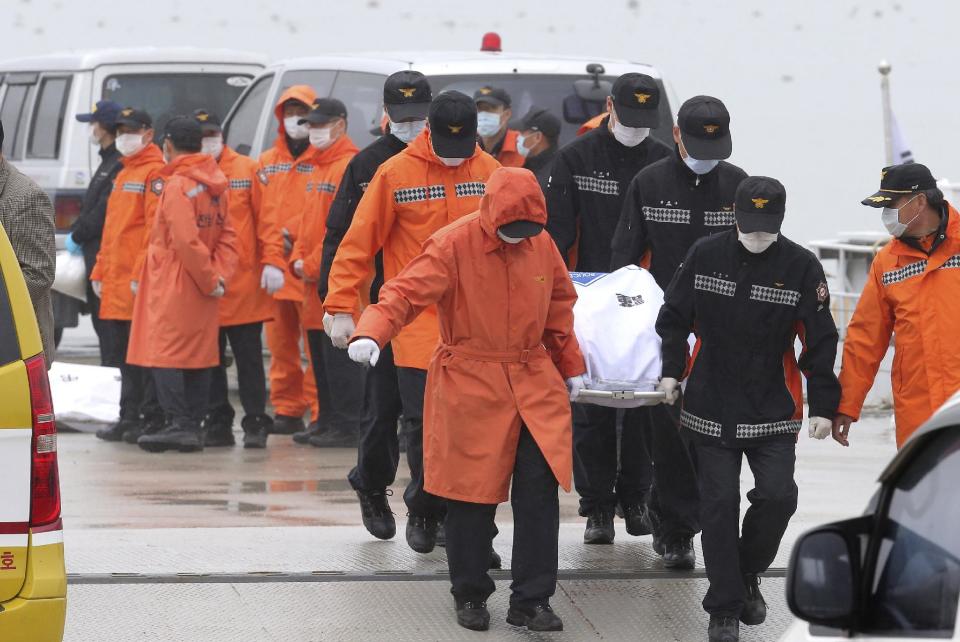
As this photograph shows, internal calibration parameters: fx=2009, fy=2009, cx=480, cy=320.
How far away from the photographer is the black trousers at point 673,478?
6824 mm

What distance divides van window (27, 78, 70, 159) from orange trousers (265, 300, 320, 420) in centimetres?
321

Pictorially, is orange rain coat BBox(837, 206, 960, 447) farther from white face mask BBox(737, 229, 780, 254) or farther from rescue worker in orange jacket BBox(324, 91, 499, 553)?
rescue worker in orange jacket BBox(324, 91, 499, 553)

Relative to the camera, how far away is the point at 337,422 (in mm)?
10422

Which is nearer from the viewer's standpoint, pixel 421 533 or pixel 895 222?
pixel 895 222

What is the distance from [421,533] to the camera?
7.11 metres

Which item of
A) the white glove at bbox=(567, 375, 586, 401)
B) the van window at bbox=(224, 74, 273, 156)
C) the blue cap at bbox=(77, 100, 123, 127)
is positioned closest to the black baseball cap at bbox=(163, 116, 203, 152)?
the blue cap at bbox=(77, 100, 123, 127)

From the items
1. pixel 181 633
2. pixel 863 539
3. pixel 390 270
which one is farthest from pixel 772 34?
pixel 863 539

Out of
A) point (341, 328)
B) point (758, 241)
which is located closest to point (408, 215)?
point (341, 328)

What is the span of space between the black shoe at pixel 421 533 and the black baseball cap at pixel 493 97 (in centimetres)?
361

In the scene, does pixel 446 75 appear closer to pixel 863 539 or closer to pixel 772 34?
pixel 772 34

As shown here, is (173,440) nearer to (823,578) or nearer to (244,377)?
(244,377)

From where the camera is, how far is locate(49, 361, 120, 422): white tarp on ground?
11.2 m

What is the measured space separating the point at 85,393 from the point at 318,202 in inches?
78.9

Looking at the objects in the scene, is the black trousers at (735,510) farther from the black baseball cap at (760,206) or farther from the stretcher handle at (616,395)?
the black baseball cap at (760,206)
